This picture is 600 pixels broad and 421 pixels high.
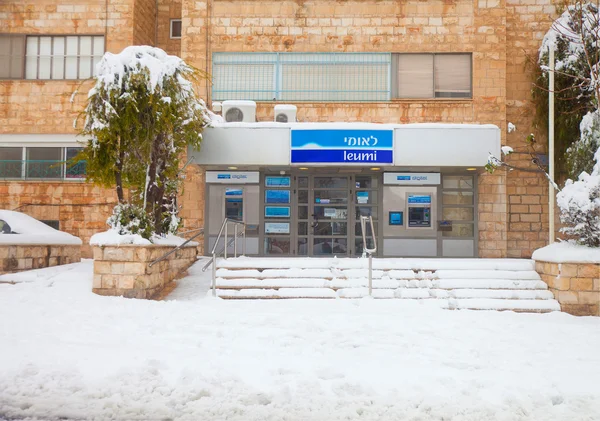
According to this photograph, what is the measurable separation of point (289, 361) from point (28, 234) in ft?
29.4

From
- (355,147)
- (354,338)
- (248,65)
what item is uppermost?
(248,65)

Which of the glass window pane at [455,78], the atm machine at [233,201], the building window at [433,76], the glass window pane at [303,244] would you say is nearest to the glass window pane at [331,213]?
the glass window pane at [303,244]

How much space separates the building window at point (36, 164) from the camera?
55.1ft

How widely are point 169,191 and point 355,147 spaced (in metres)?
4.72

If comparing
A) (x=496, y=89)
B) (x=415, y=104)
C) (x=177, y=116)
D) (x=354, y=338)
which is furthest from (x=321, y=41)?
(x=354, y=338)

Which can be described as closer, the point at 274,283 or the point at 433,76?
the point at 274,283

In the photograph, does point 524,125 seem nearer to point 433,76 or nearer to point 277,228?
point 433,76

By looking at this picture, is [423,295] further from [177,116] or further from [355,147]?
[177,116]

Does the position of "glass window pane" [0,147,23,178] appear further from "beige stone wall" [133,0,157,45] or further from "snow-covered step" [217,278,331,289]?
"snow-covered step" [217,278,331,289]

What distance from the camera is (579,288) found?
9180 millimetres

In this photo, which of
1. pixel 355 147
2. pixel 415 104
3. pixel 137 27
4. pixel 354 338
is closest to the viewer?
pixel 354 338

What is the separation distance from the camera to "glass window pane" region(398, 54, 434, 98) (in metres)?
15.9

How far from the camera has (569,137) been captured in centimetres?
1469

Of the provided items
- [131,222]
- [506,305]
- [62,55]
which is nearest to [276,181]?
[131,222]
